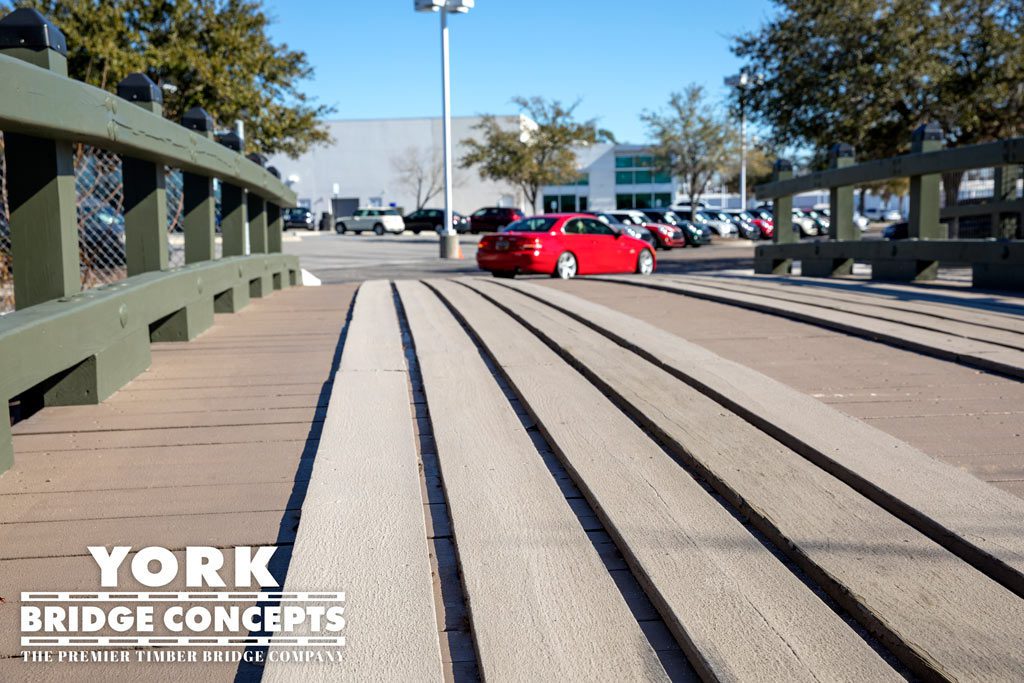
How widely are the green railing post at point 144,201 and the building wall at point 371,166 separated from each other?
7899cm

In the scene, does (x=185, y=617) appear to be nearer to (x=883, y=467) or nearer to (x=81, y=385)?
(x=883, y=467)

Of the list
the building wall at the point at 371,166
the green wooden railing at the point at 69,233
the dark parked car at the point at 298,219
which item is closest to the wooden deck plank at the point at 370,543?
the green wooden railing at the point at 69,233

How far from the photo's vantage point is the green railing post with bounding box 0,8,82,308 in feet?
12.7

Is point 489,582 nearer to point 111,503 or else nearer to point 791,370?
point 111,503

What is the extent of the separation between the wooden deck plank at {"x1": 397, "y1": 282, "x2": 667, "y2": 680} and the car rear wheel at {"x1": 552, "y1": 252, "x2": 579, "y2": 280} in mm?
15673

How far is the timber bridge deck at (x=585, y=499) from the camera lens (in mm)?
2090

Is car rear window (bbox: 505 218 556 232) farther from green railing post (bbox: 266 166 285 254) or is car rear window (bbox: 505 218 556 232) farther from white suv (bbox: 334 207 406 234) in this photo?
white suv (bbox: 334 207 406 234)

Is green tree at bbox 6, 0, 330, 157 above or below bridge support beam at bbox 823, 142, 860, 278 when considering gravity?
above

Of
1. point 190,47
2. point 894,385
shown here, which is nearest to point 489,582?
point 894,385

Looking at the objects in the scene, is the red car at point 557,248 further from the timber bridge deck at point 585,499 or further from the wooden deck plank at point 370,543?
the wooden deck plank at point 370,543

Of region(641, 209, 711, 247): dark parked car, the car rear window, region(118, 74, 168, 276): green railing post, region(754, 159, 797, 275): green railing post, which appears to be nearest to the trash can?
region(641, 209, 711, 247): dark parked car

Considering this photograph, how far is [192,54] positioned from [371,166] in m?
57.9

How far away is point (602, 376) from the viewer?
4660 millimetres

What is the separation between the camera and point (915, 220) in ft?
34.8
